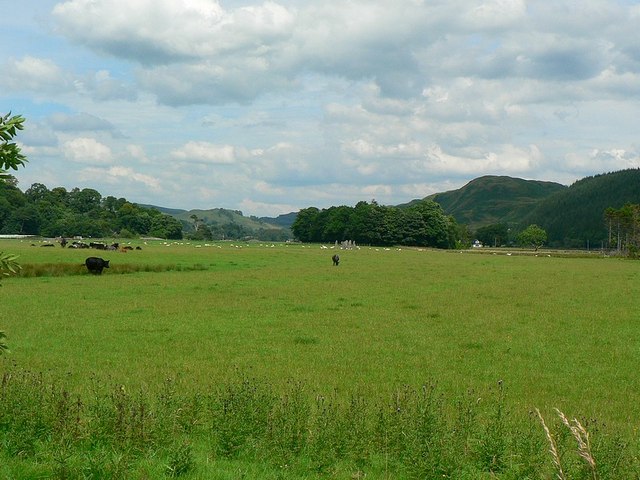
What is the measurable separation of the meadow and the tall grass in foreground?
0.12ft

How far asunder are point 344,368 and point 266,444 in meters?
6.46

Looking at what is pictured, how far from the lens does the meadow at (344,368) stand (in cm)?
834

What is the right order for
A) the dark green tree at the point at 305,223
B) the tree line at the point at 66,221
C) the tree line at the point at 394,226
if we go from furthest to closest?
the dark green tree at the point at 305,223, the tree line at the point at 66,221, the tree line at the point at 394,226

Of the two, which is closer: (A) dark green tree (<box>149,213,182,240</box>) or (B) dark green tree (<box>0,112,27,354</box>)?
(B) dark green tree (<box>0,112,27,354</box>)

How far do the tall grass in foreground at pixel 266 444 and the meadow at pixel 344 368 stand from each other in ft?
0.12

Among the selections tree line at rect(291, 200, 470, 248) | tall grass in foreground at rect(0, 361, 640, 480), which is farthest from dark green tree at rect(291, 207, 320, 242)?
tall grass in foreground at rect(0, 361, 640, 480)

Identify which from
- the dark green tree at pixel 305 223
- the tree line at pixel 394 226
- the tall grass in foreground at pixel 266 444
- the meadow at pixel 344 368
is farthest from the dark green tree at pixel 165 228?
the tall grass in foreground at pixel 266 444

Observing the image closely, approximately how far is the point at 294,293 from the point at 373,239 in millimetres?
124284

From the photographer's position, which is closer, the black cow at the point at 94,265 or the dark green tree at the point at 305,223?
the black cow at the point at 94,265

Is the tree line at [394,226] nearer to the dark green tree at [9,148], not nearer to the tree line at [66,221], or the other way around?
the tree line at [66,221]

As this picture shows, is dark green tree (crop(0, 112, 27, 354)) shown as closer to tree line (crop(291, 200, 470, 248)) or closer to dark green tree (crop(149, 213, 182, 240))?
tree line (crop(291, 200, 470, 248))

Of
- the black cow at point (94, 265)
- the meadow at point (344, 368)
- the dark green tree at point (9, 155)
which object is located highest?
the dark green tree at point (9, 155)

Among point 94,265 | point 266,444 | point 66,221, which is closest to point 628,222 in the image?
point 94,265

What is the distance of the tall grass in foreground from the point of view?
7.73 metres
